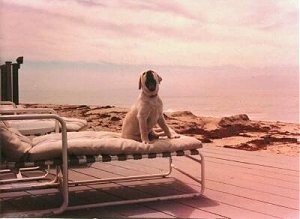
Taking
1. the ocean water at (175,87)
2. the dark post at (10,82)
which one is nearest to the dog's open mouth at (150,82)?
the ocean water at (175,87)

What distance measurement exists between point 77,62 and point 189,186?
1.87 meters

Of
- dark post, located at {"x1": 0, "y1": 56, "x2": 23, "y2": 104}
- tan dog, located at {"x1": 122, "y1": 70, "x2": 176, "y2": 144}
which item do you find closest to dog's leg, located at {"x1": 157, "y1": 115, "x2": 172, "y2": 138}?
tan dog, located at {"x1": 122, "y1": 70, "x2": 176, "y2": 144}

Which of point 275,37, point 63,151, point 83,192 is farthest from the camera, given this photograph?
point 275,37

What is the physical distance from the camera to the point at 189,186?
8.21 ft

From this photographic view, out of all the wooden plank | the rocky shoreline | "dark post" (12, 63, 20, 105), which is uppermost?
"dark post" (12, 63, 20, 105)

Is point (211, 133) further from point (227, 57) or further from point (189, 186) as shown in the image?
point (189, 186)

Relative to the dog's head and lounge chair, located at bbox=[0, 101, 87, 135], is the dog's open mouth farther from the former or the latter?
lounge chair, located at bbox=[0, 101, 87, 135]

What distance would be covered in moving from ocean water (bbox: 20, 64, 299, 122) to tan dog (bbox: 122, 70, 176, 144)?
1230mm

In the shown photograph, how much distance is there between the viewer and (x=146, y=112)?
227cm

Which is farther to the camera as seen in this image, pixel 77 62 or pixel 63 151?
pixel 77 62

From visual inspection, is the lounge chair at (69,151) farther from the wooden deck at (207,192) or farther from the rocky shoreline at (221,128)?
the rocky shoreline at (221,128)

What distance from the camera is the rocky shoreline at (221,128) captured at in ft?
12.7

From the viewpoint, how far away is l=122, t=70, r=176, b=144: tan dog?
2.26 metres

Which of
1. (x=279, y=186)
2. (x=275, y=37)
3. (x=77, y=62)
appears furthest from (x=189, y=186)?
(x=77, y=62)
